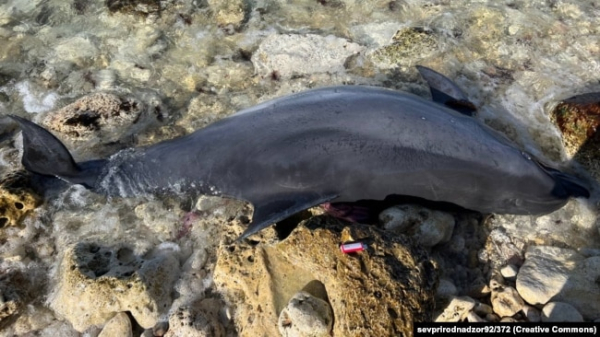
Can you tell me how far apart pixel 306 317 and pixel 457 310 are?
1451 millimetres

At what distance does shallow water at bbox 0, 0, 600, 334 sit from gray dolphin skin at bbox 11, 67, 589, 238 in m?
0.81

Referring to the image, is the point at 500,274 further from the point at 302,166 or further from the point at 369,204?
the point at 302,166

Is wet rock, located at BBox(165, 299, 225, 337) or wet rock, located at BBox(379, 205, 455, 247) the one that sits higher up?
wet rock, located at BBox(379, 205, 455, 247)

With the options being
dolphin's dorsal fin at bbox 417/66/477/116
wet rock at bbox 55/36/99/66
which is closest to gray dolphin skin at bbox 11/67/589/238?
dolphin's dorsal fin at bbox 417/66/477/116

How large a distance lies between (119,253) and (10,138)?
8.15 ft

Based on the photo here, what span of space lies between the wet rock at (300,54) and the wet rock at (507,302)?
3886 millimetres

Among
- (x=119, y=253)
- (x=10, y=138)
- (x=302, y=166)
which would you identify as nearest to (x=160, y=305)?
(x=119, y=253)

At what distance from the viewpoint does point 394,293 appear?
3.56 metres

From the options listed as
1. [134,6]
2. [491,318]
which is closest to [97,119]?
[134,6]

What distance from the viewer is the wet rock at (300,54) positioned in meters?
6.65

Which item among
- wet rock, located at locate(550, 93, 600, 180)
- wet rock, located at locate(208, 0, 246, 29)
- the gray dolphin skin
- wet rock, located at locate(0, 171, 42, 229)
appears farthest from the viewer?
wet rock, located at locate(208, 0, 246, 29)

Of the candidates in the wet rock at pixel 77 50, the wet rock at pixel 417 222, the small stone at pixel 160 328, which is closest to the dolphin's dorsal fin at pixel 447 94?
the wet rock at pixel 417 222

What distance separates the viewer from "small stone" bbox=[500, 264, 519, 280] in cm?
451

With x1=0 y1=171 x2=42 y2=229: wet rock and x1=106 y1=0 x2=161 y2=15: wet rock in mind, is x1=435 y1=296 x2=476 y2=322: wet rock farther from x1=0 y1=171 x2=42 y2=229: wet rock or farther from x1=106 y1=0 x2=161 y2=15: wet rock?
x1=106 y1=0 x2=161 y2=15: wet rock
